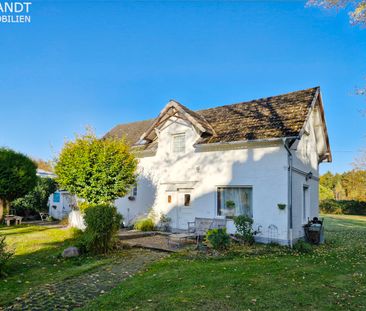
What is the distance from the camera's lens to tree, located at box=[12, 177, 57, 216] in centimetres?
2520

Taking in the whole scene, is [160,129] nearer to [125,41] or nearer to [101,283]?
[125,41]

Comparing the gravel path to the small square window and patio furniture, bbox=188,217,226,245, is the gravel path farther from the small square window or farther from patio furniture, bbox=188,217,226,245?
the small square window

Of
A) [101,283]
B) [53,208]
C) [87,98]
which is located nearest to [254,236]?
[101,283]

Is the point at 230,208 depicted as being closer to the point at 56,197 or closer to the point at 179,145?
the point at 179,145

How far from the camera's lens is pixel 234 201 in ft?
50.3

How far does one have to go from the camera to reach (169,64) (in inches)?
785

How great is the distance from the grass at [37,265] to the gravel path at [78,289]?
35 cm

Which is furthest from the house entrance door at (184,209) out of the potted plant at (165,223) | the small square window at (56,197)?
the small square window at (56,197)

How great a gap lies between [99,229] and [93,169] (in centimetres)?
483

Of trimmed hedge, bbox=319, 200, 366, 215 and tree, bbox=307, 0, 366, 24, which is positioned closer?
tree, bbox=307, 0, 366, 24

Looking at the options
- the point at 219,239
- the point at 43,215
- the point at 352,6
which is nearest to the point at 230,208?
the point at 219,239

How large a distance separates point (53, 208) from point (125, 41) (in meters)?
17.0

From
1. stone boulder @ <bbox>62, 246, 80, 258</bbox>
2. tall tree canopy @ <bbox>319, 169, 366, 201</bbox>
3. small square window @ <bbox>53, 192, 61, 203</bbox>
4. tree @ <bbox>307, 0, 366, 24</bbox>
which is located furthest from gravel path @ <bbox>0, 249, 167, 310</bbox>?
tall tree canopy @ <bbox>319, 169, 366, 201</bbox>

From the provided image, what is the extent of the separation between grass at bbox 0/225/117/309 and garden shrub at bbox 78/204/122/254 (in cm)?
66
